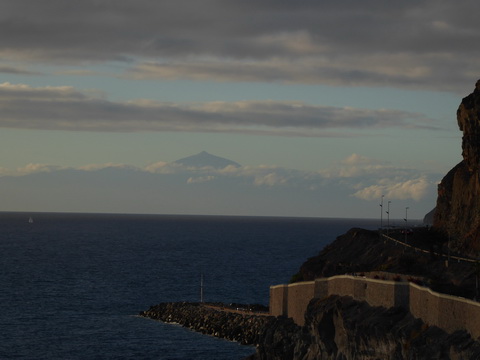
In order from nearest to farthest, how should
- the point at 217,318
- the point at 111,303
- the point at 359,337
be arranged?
the point at 359,337
the point at 217,318
the point at 111,303

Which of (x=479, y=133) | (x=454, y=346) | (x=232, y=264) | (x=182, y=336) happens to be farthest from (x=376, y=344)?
(x=232, y=264)

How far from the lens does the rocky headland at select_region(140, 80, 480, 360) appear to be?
53.8 m

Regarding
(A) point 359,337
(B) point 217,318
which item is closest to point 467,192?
(B) point 217,318

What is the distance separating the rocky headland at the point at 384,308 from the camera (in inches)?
2117

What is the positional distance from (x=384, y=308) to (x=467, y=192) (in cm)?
3713

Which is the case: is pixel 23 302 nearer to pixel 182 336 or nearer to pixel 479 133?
pixel 182 336

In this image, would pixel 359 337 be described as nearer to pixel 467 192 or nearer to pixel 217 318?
pixel 467 192

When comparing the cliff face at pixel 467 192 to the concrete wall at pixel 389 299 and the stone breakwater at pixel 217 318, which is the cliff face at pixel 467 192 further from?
the stone breakwater at pixel 217 318

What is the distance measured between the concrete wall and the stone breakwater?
12.1 meters

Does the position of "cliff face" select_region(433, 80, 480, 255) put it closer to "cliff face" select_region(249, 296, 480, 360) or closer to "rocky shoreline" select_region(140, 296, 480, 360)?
"rocky shoreline" select_region(140, 296, 480, 360)

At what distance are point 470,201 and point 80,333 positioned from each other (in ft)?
150

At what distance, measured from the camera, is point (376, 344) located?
183 ft

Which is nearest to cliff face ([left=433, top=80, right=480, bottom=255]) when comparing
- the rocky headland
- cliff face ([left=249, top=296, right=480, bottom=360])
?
the rocky headland

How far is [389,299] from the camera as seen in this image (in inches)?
2308
